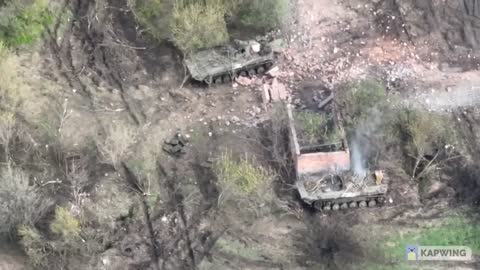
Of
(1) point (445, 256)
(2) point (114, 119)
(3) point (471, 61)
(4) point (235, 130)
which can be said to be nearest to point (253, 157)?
(4) point (235, 130)

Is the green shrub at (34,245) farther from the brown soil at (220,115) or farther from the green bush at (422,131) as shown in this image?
the green bush at (422,131)

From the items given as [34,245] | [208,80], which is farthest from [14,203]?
[208,80]

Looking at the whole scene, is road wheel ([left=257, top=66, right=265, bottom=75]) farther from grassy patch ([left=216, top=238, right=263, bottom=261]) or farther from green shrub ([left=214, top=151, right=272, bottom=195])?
grassy patch ([left=216, top=238, right=263, bottom=261])

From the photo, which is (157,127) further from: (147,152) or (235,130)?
(235,130)

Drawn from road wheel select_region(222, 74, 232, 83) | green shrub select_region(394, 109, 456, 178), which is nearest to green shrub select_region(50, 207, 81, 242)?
road wheel select_region(222, 74, 232, 83)

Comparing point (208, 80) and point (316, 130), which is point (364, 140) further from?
point (208, 80)

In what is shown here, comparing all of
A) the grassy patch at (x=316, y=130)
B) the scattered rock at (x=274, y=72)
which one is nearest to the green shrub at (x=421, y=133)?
the grassy patch at (x=316, y=130)
